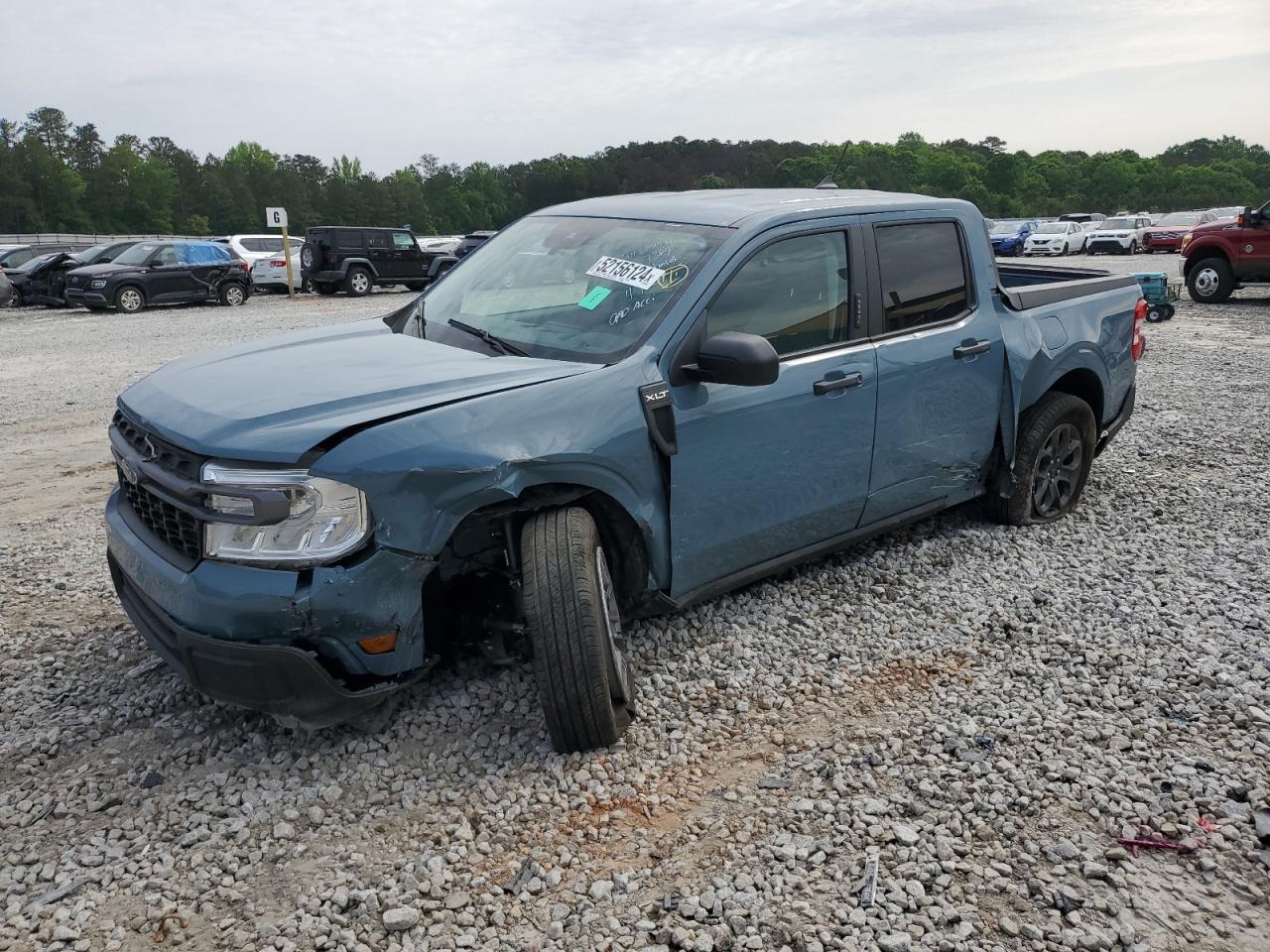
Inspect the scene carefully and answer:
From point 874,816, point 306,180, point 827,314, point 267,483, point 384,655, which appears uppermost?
point 306,180

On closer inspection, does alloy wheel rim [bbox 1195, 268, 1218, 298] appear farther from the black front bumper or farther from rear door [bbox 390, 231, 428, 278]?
the black front bumper

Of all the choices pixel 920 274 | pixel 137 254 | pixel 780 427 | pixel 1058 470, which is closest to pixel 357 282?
pixel 137 254

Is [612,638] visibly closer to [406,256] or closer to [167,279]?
[167,279]

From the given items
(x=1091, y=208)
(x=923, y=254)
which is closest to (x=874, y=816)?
(x=923, y=254)

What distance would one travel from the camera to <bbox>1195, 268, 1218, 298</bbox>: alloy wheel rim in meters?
17.5

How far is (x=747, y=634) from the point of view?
4.10 metres

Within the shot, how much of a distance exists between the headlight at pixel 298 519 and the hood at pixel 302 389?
6 centimetres

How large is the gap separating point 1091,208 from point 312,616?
340 feet

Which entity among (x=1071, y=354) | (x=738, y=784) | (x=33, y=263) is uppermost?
(x=33, y=263)

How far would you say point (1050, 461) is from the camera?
5414 mm

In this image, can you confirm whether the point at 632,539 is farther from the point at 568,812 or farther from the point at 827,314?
the point at 827,314

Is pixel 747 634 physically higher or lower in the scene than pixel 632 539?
lower

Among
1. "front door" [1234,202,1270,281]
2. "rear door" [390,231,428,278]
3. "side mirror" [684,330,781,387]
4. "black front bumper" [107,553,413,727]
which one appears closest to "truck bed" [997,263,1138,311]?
"side mirror" [684,330,781,387]

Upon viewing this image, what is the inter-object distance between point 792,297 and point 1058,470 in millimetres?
2390
